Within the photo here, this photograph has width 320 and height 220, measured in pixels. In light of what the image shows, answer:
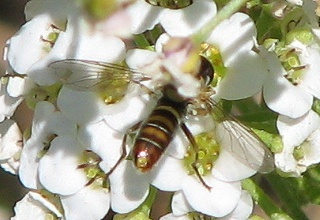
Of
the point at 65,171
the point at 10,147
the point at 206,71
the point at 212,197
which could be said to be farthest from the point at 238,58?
the point at 10,147

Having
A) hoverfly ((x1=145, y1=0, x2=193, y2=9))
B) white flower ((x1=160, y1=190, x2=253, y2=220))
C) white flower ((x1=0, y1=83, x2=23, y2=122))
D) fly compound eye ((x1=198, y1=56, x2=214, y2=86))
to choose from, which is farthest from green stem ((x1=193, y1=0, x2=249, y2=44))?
white flower ((x1=0, y1=83, x2=23, y2=122))

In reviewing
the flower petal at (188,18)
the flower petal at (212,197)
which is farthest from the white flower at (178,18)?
the flower petal at (212,197)

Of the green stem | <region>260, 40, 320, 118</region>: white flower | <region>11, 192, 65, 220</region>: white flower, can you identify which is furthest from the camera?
<region>11, 192, 65, 220</region>: white flower

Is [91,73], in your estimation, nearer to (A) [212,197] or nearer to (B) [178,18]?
(B) [178,18]

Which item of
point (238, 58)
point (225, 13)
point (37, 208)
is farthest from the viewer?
point (37, 208)

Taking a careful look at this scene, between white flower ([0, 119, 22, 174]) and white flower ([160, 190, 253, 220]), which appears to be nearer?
white flower ([160, 190, 253, 220])

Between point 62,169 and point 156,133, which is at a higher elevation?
point 156,133

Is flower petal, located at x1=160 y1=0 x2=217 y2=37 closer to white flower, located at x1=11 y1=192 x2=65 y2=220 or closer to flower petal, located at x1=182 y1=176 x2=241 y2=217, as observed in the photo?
flower petal, located at x1=182 y1=176 x2=241 y2=217
